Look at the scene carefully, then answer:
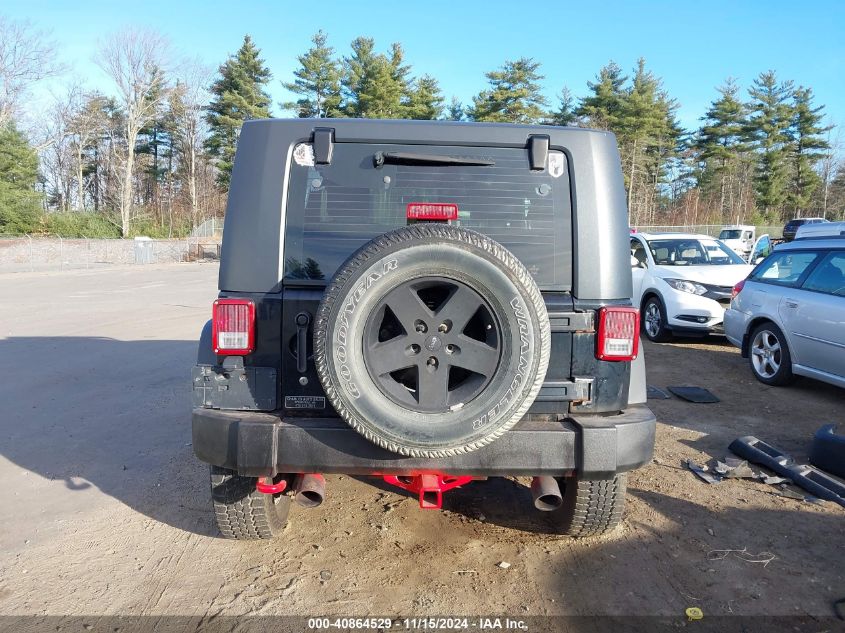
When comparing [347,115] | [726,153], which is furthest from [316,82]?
[726,153]

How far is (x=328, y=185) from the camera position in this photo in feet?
9.39

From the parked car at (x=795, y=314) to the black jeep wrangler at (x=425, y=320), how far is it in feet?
13.3

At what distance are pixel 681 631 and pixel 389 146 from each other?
100 inches

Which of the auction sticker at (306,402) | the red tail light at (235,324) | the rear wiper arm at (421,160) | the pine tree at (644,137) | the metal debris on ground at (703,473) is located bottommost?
the metal debris on ground at (703,473)

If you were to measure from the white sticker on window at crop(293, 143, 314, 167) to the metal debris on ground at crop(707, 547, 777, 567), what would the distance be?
2927 millimetres

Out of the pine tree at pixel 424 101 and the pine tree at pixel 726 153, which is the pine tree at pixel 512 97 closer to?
the pine tree at pixel 424 101

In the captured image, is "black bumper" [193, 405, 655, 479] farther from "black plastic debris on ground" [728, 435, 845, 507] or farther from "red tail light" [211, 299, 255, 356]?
"black plastic debris on ground" [728, 435, 845, 507]

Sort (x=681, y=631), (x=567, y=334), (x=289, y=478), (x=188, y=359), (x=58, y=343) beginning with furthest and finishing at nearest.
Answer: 1. (x=58, y=343)
2. (x=188, y=359)
3. (x=289, y=478)
4. (x=567, y=334)
5. (x=681, y=631)

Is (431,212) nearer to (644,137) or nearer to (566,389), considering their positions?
(566,389)

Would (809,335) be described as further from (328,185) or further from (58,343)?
(58,343)

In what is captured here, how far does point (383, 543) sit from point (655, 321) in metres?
7.62

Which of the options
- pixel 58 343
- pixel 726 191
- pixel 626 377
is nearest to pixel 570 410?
pixel 626 377

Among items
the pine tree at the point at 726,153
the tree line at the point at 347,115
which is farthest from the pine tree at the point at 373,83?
the pine tree at the point at 726,153

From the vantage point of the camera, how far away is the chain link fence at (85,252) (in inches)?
1024
